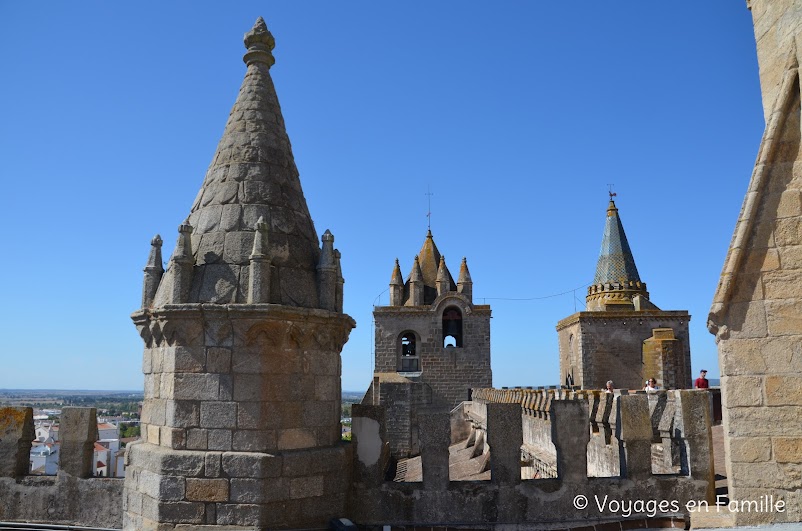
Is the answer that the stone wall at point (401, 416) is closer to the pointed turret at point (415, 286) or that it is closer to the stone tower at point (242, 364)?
the stone tower at point (242, 364)

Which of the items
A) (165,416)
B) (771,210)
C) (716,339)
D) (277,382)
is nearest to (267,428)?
(277,382)

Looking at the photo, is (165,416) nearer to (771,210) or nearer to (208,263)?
(208,263)

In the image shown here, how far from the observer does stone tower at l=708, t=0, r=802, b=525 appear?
480cm

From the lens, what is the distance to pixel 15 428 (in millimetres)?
5789

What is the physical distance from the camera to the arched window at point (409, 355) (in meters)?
31.9

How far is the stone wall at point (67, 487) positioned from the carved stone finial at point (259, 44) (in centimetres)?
372

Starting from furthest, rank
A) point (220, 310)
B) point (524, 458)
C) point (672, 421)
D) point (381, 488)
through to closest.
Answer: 1. point (524, 458)
2. point (672, 421)
3. point (381, 488)
4. point (220, 310)

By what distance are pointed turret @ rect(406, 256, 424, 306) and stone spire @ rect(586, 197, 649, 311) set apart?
8907 millimetres

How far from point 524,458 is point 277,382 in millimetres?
9842

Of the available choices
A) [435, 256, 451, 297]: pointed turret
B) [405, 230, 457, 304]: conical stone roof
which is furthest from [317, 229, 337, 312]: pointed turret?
[405, 230, 457, 304]: conical stone roof

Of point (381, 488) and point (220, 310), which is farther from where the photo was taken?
point (381, 488)

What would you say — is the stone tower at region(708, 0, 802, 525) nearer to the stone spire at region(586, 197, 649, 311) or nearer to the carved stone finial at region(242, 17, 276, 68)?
the carved stone finial at region(242, 17, 276, 68)

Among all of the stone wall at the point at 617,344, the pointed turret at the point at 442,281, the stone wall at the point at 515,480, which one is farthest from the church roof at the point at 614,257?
the stone wall at the point at 515,480

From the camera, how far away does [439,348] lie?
1243 inches
